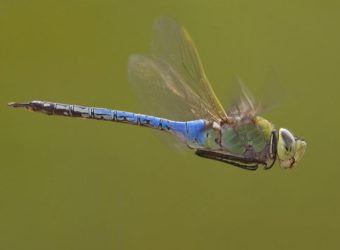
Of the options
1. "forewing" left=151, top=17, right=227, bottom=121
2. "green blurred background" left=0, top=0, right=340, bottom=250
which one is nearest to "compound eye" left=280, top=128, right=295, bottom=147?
"forewing" left=151, top=17, right=227, bottom=121

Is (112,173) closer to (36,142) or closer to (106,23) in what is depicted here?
(36,142)

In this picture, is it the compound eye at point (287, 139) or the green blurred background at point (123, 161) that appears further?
the green blurred background at point (123, 161)

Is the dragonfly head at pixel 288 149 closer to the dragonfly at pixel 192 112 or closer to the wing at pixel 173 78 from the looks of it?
the dragonfly at pixel 192 112

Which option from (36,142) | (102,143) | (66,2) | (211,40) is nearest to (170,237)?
(102,143)

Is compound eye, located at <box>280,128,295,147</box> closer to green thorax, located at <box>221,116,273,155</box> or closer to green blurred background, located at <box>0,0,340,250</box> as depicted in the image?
green thorax, located at <box>221,116,273,155</box>

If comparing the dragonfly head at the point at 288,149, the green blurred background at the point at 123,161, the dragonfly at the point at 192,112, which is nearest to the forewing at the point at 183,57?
the dragonfly at the point at 192,112

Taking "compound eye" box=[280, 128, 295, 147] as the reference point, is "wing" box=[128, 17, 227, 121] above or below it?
above

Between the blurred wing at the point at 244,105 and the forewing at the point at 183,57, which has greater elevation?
the forewing at the point at 183,57
